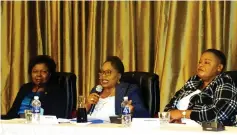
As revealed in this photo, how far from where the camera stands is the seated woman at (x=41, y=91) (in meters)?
4.05

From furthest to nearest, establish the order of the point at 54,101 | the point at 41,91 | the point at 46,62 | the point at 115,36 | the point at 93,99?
the point at 115,36
the point at 46,62
the point at 41,91
the point at 54,101
the point at 93,99

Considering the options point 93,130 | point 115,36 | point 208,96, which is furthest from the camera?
point 115,36

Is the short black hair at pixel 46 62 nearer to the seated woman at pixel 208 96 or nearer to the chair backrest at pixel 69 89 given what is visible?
the chair backrest at pixel 69 89

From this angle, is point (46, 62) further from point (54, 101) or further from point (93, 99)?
point (93, 99)

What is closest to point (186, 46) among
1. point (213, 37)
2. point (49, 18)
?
point (213, 37)

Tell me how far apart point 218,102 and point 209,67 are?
14.5 inches

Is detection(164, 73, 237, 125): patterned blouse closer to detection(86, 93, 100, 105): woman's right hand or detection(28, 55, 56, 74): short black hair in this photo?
detection(86, 93, 100, 105): woman's right hand

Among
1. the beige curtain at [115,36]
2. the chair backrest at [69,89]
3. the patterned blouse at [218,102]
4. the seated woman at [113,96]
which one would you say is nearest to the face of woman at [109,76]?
the seated woman at [113,96]

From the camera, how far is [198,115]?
3367 millimetres

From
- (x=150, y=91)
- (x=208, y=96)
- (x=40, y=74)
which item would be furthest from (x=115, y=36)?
(x=208, y=96)

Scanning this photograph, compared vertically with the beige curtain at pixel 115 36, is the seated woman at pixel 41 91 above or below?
below

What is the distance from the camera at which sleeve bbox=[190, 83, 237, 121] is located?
3.32 metres

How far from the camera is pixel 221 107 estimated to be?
10.9 feet

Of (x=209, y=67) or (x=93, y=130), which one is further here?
(x=209, y=67)
